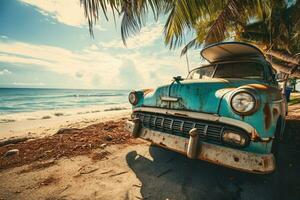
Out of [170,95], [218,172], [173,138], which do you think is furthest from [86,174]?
[218,172]

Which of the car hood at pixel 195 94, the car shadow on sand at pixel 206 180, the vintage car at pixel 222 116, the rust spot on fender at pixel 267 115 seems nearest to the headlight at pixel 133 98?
the vintage car at pixel 222 116

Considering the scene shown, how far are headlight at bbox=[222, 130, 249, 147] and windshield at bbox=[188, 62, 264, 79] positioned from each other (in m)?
1.45

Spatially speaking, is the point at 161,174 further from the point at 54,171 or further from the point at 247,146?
the point at 54,171

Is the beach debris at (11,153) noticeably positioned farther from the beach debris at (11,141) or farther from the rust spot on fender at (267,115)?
the rust spot on fender at (267,115)

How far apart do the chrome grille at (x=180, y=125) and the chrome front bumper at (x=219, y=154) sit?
0.11 m

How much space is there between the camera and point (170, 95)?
8.95ft

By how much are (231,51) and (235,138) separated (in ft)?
6.43

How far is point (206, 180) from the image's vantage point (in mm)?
2502

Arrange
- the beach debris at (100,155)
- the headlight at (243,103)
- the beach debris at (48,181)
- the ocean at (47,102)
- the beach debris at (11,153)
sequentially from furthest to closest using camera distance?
the ocean at (47,102)
the beach debris at (11,153)
the beach debris at (100,155)
the beach debris at (48,181)
the headlight at (243,103)

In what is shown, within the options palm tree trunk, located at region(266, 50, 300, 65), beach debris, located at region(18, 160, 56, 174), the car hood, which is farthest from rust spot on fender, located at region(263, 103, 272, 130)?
palm tree trunk, located at region(266, 50, 300, 65)

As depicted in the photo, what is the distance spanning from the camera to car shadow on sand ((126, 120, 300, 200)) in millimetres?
2193

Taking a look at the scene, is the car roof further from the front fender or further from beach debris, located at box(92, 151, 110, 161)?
beach debris, located at box(92, 151, 110, 161)

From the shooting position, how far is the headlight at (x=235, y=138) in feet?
6.51

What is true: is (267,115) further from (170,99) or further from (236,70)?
(236,70)
